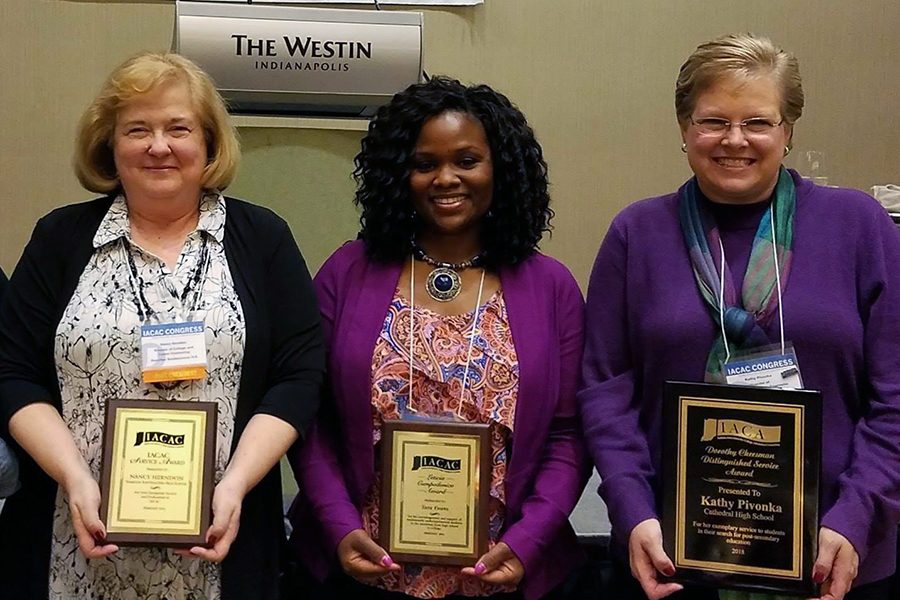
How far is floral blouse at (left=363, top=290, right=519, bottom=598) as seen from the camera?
163 centimetres

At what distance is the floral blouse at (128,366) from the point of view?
1.55m

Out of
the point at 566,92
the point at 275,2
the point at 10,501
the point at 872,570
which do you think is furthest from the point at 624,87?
the point at 10,501

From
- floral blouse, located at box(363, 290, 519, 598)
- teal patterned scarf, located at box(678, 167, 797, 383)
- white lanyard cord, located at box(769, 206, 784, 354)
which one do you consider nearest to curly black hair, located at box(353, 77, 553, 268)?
floral blouse, located at box(363, 290, 519, 598)

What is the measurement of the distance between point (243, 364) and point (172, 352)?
0.12 metres

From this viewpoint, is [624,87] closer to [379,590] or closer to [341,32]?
[341,32]

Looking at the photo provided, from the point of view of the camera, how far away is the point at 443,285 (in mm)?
1725

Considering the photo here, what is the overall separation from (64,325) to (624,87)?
123 inches

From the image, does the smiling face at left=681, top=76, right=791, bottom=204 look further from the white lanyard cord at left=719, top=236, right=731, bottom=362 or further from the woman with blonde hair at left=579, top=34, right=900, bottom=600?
the white lanyard cord at left=719, top=236, right=731, bottom=362

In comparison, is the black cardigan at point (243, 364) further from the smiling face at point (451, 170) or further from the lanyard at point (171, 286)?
the smiling face at point (451, 170)

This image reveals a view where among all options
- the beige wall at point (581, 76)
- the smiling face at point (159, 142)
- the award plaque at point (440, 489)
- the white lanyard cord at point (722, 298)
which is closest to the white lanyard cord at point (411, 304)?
the award plaque at point (440, 489)

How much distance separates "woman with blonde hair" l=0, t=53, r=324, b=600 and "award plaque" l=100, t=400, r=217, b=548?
6 centimetres

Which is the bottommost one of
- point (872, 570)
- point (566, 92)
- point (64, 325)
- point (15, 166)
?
point (872, 570)

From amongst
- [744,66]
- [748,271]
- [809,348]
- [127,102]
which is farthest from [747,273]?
[127,102]

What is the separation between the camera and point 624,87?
4.18 m
